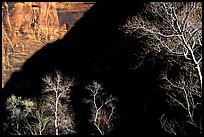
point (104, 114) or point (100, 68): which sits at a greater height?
point (100, 68)

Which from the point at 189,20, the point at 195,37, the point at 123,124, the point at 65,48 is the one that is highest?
the point at 65,48

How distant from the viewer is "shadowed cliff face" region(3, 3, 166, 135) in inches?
706

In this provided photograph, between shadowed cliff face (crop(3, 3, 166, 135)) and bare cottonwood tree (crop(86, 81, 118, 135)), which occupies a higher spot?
shadowed cliff face (crop(3, 3, 166, 135))

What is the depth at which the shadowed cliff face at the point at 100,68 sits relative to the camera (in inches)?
706

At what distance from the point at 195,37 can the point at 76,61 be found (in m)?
19.7

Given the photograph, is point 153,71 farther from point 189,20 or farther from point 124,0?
point 124,0

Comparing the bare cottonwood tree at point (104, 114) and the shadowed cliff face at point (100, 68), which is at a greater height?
the shadowed cliff face at point (100, 68)

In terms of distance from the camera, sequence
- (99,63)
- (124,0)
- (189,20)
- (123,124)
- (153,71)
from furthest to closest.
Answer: (99,63), (124,0), (123,124), (153,71), (189,20)

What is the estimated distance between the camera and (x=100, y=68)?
25391 mm

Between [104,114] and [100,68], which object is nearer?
[104,114]

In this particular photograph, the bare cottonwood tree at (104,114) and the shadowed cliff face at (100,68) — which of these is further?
the bare cottonwood tree at (104,114)

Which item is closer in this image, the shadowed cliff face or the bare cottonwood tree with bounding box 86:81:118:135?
the shadowed cliff face

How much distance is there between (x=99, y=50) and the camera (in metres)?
26.6

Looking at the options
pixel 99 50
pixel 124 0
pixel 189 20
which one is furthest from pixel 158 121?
pixel 99 50
